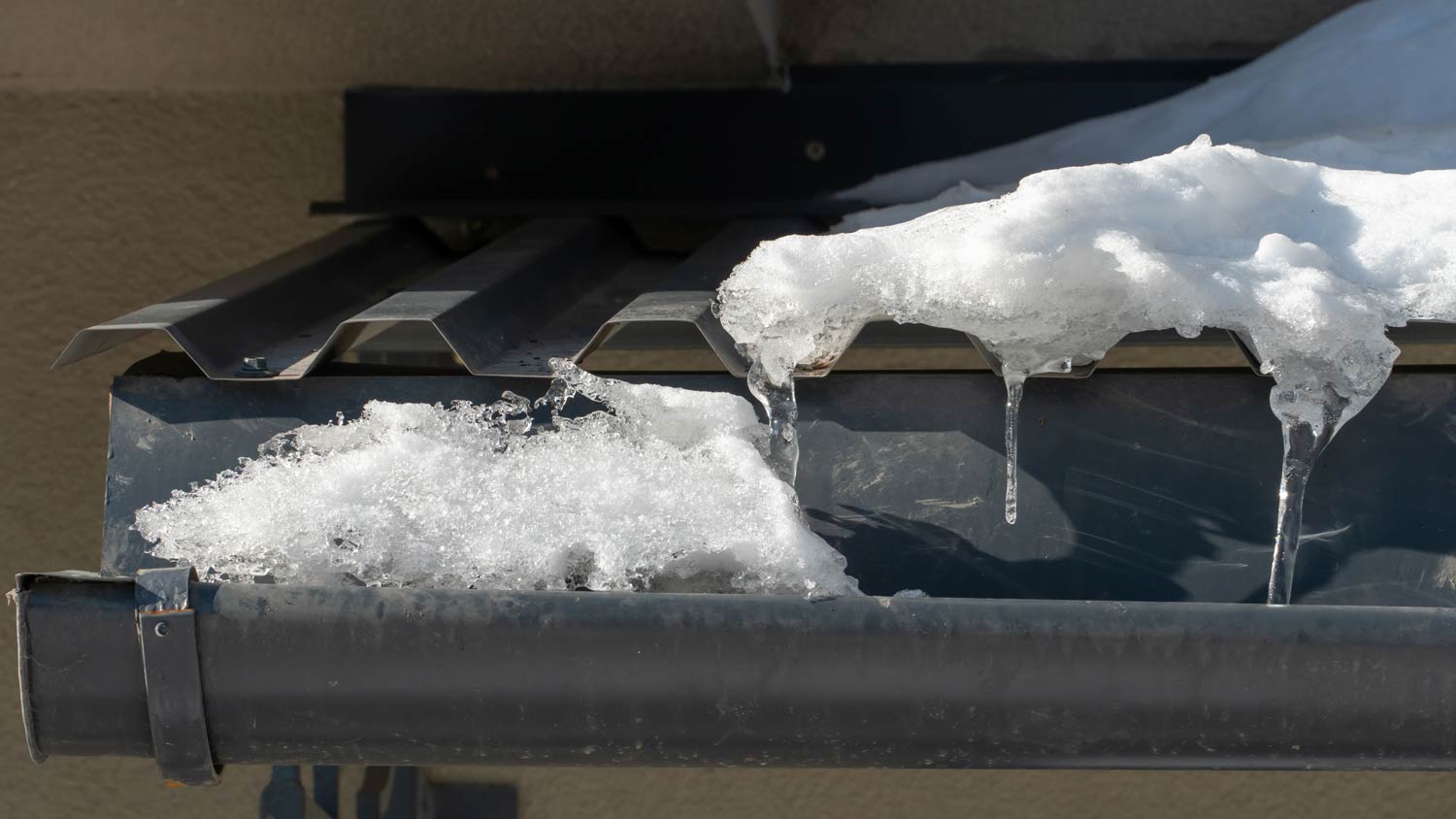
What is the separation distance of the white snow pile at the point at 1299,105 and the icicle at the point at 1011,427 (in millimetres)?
706

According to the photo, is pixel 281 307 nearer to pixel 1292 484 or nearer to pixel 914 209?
pixel 914 209

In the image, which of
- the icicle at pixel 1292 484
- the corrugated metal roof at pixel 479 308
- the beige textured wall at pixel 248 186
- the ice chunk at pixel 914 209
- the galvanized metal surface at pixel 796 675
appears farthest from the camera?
the beige textured wall at pixel 248 186

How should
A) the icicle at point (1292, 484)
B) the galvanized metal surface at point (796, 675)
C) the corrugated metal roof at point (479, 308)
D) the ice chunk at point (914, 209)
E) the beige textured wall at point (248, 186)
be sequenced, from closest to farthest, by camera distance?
the galvanized metal surface at point (796, 675) → the icicle at point (1292, 484) → the corrugated metal roof at point (479, 308) → the ice chunk at point (914, 209) → the beige textured wall at point (248, 186)

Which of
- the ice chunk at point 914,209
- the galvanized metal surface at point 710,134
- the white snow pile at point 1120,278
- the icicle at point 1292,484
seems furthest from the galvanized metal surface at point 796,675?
the galvanized metal surface at point 710,134

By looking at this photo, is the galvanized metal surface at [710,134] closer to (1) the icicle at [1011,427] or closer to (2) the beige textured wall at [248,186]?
(2) the beige textured wall at [248,186]

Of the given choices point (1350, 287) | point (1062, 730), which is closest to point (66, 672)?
point (1062, 730)

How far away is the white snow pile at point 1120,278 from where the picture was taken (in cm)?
104

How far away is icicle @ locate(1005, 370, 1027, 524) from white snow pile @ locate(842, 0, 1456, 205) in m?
0.71

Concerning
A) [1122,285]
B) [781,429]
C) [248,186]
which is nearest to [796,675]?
[781,429]

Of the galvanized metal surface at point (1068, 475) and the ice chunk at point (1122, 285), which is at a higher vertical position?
the ice chunk at point (1122, 285)

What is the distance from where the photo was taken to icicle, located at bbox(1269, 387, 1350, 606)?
1073 millimetres

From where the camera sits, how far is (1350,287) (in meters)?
1.09

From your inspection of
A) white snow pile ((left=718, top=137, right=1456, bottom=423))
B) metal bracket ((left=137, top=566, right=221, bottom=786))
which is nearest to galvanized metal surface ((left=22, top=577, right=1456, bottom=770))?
metal bracket ((left=137, top=566, right=221, bottom=786))

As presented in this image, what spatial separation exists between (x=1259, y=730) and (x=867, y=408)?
44cm
